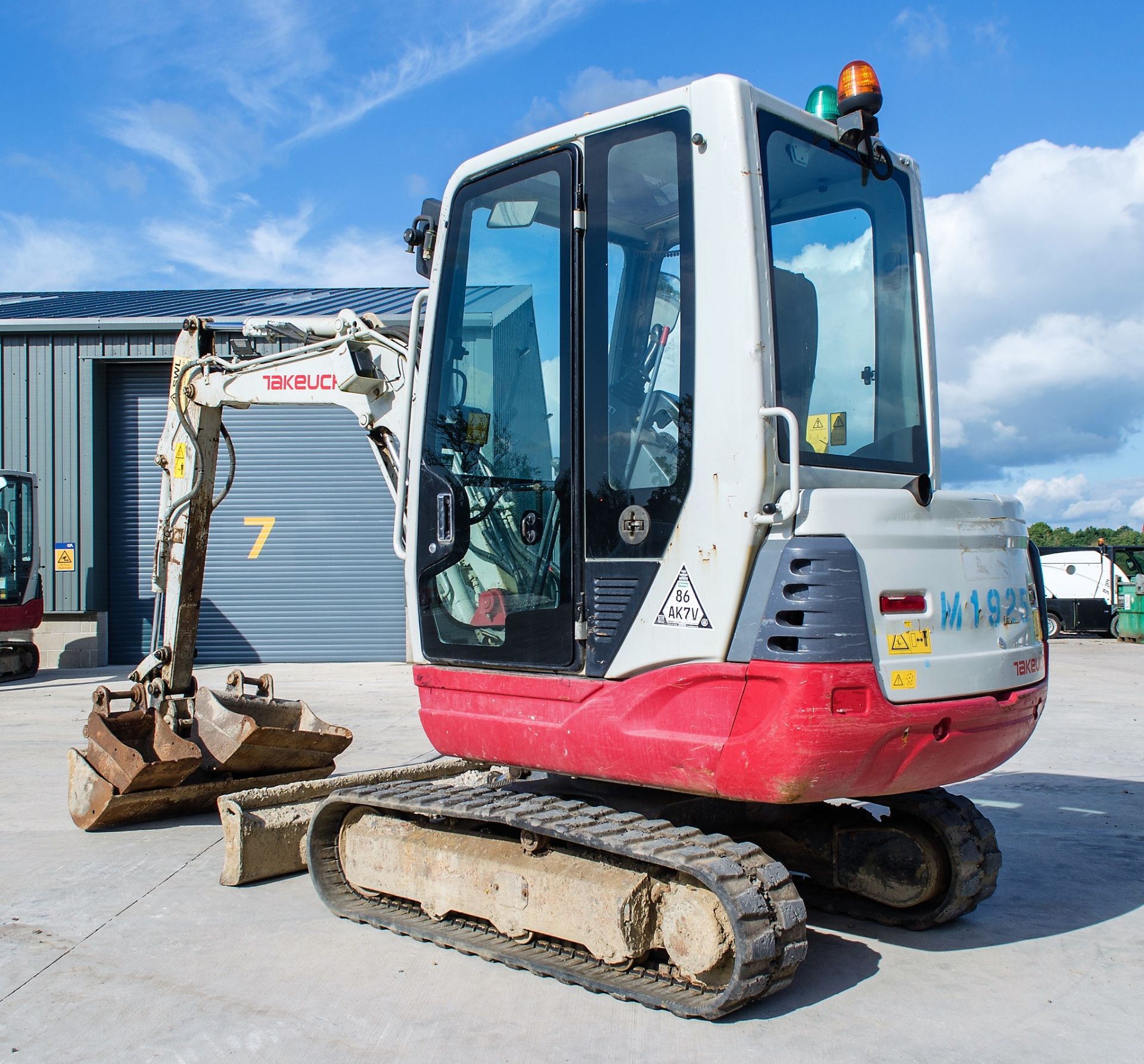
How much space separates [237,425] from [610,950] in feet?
48.7

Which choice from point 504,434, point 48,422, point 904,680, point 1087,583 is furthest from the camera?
point 1087,583

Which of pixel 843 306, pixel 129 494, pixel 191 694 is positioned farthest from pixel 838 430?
pixel 129 494

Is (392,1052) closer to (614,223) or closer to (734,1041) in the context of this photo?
(734,1041)

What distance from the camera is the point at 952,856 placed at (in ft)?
13.9

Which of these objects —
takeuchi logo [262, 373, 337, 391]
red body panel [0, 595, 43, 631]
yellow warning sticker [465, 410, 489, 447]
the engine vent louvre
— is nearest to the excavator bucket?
takeuchi logo [262, 373, 337, 391]

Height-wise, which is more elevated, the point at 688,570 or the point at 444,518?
the point at 444,518

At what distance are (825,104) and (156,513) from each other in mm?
15199

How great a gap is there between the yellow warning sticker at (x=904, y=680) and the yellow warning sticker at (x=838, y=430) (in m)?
0.84

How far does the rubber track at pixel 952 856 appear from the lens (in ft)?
14.0

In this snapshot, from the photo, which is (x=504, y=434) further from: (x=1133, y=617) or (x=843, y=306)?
(x=1133, y=617)

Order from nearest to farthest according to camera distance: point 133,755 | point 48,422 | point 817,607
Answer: point 817,607, point 133,755, point 48,422

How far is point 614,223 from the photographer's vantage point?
3.90m

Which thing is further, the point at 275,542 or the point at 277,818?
the point at 275,542

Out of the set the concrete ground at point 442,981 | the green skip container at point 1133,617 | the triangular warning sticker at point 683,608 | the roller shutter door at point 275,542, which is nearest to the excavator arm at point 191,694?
the concrete ground at point 442,981
